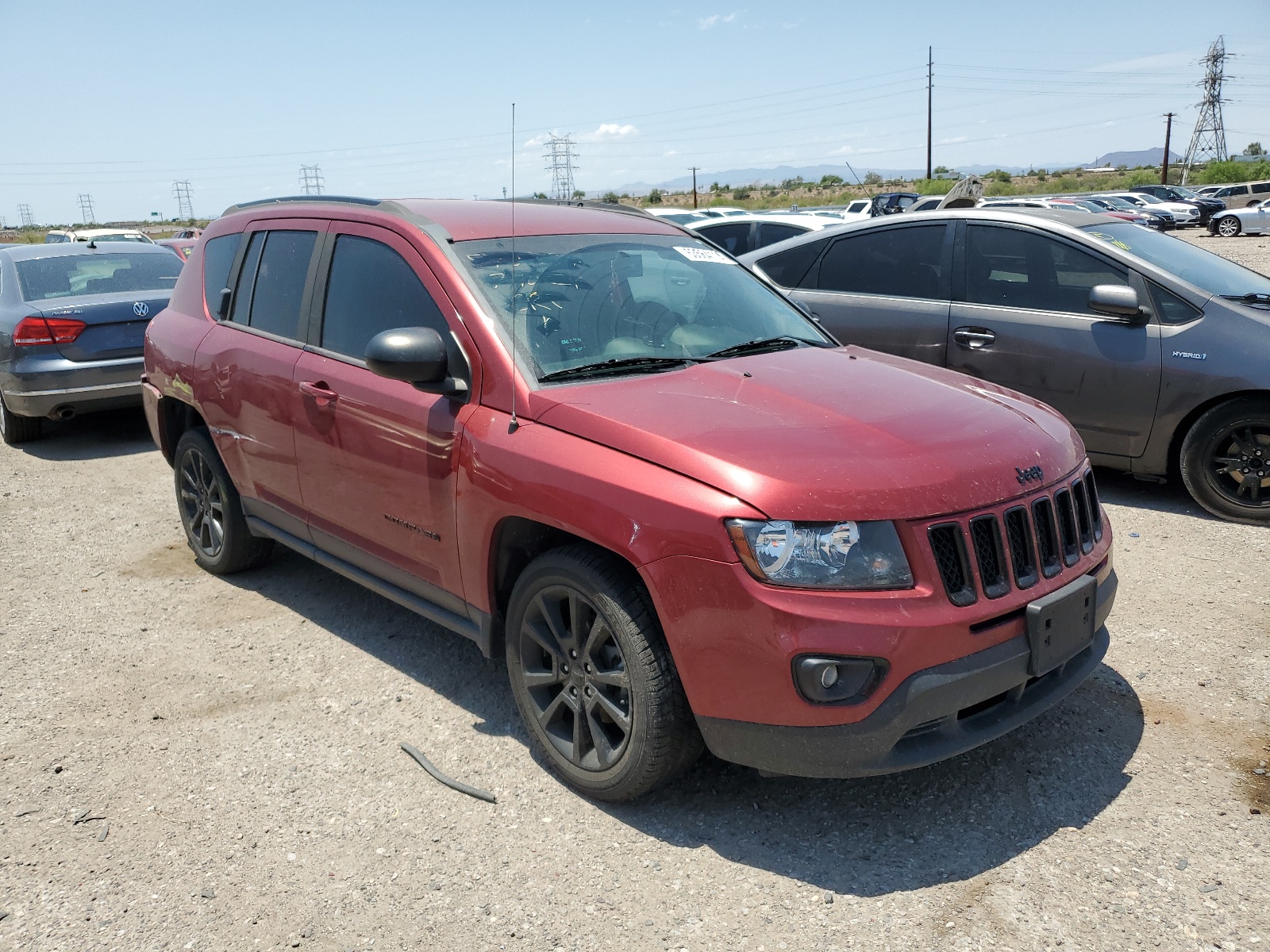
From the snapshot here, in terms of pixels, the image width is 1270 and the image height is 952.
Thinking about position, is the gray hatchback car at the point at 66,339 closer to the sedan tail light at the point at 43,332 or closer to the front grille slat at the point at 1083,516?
the sedan tail light at the point at 43,332

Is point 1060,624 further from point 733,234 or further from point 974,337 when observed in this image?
point 733,234

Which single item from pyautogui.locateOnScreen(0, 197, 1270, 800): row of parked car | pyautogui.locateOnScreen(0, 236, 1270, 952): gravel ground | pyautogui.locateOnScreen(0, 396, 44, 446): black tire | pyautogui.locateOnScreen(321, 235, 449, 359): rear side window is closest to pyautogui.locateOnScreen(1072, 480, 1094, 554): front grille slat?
pyautogui.locateOnScreen(0, 197, 1270, 800): row of parked car

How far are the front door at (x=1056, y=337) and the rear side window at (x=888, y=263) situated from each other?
235mm

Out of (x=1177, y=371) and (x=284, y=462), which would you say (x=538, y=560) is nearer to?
(x=284, y=462)

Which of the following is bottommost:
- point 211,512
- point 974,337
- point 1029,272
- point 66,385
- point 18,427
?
point 18,427

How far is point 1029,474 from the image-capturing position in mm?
2934

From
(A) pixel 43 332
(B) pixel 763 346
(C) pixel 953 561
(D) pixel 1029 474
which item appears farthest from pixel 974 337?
(A) pixel 43 332

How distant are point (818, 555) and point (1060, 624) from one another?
0.83 meters

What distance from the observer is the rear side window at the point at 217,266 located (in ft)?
16.3

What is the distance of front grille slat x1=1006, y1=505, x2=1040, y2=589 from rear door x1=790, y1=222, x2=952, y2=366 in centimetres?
380

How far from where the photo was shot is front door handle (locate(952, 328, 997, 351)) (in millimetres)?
6258

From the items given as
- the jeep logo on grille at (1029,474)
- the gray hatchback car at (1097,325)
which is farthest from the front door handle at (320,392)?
the gray hatchback car at (1097,325)

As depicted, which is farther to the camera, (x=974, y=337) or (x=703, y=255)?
(x=974, y=337)

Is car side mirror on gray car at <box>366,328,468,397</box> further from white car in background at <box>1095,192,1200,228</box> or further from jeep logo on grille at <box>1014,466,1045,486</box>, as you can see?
white car in background at <box>1095,192,1200,228</box>
